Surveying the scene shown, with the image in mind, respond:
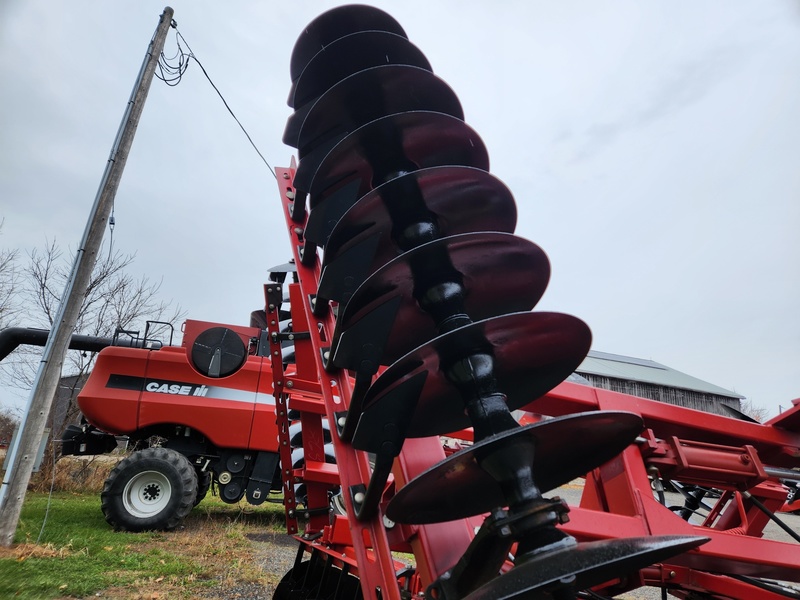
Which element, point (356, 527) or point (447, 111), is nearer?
point (356, 527)

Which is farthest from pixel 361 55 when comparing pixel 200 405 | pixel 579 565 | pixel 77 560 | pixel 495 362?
pixel 200 405

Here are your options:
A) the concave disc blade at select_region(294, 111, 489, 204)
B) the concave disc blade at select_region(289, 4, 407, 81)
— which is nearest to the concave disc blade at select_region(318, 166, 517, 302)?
the concave disc blade at select_region(294, 111, 489, 204)

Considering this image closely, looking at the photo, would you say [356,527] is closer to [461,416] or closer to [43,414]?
[461,416]

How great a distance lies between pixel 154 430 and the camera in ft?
23.7

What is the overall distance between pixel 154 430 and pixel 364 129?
6795mm

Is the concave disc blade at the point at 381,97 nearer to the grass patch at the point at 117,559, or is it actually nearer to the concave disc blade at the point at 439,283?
the concave disc blade at the point at 439,283

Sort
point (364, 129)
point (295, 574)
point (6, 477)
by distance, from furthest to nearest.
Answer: point (6, 477)
point (295, 574)
point (364, 129)

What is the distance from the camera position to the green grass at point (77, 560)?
379 centimetres

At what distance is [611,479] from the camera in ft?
7.72

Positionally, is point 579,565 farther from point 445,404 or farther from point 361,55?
point 361,55

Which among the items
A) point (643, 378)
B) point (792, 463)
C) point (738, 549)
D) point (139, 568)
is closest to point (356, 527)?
point (738, 549)

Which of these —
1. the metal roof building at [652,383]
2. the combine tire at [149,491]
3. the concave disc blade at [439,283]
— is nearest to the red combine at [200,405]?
the combine tire at [149,491]

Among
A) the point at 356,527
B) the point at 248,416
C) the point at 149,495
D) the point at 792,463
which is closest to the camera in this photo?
the point at 356,527

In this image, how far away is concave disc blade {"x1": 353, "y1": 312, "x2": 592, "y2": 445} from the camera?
1.32 metres
